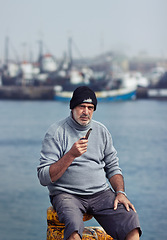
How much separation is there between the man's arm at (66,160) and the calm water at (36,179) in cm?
407

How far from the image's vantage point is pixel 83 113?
186 centimetres

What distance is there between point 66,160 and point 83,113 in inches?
7.9

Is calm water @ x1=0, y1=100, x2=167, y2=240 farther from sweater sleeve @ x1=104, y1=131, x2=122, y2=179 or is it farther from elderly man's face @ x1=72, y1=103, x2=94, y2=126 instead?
elderly man's face @ x1=72, y1=103, x2=94, y2=126

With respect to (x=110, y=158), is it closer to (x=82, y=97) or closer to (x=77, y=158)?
(x=77, y=158)

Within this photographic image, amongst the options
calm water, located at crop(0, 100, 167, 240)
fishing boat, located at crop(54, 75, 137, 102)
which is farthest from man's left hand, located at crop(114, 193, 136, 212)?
fishing boat, located at crop(54, 75, 137, 102)

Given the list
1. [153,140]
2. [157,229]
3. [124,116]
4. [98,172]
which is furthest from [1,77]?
[98,172]

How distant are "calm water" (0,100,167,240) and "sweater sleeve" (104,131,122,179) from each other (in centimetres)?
393

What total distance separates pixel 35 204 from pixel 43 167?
6.25 metres

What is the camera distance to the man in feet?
5.83

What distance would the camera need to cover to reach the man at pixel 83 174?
5.83 feet

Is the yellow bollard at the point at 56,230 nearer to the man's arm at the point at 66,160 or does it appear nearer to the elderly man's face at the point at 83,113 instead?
the man's arm at the point at 66,160

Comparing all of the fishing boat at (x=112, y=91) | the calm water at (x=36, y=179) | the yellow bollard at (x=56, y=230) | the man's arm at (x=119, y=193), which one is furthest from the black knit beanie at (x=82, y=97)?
the fishing boat at (x=112, y=91)

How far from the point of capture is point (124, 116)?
3028 cm

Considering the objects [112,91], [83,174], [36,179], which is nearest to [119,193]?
[83,174]
